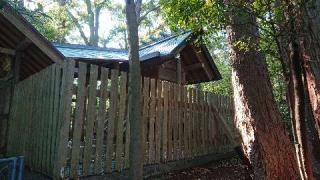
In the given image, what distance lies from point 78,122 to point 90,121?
10.9 inches

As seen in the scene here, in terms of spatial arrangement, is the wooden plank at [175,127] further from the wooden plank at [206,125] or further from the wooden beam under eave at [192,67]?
the wooden beam under eave at [192,67]

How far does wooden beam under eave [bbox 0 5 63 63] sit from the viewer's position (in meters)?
7.79

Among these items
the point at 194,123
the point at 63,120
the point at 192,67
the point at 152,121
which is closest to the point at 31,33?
the point at 63,120

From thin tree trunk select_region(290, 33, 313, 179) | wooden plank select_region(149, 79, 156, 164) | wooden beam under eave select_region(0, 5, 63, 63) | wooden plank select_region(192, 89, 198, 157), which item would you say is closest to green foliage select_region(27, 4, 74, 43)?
wooden beam under eave select_region(0, 5, 63, 63)

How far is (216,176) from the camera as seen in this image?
817 centimetres

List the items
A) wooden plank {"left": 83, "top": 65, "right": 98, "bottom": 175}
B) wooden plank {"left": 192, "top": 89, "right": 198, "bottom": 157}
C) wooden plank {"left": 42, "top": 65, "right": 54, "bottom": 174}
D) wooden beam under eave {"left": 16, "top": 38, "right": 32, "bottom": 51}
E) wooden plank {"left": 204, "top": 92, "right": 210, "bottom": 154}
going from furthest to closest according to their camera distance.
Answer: wooden plank {"left": 204, "top": 92, "right": 210, "bottom": 154}
wooden plank {"left": 192, "top": 89, "right": 198, "bottom": 157}
wooden beam under eave {"left": 16, "top": 38, "right": 32, "bottom": 51}
wooden plank {"left": 42, "top": 65, "right": 54, "bottom": 174}
wooden plank {"left": 83, "top": 65, "right": 98, "bottom": 175}

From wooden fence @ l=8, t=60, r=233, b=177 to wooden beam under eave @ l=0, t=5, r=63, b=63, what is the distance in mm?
738

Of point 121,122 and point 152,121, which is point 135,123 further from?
point 152,121

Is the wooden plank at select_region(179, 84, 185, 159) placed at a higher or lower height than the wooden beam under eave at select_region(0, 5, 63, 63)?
lower

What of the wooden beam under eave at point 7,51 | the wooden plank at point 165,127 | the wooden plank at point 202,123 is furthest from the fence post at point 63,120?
the wooden plank at point 202,123

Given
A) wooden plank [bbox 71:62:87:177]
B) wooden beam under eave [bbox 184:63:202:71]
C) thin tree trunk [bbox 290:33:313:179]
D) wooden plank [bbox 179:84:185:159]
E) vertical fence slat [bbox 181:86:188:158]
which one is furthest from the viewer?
wooden beam under eave [bbox 184:63:202:71]

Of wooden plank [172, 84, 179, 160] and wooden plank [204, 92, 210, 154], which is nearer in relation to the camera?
wooden plank [172, 84, 179, 160]

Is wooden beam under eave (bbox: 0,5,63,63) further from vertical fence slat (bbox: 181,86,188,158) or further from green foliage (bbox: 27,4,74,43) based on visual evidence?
green foliage (bbox: 27,4,74,43)

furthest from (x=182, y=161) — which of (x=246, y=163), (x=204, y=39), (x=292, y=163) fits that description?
(x=204, y=39)
